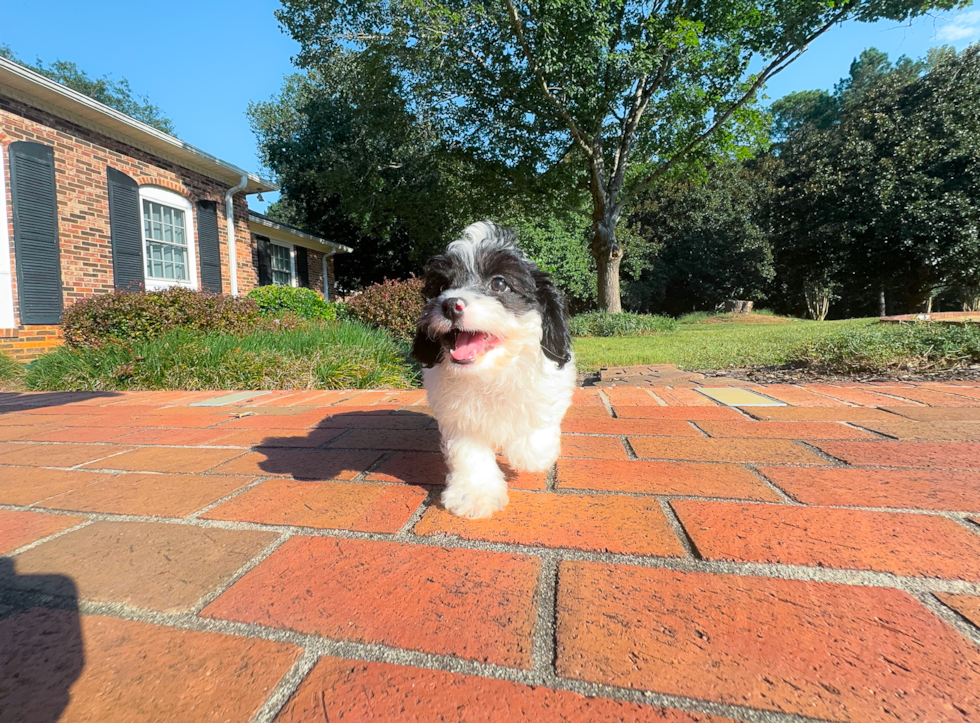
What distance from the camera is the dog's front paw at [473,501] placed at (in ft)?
5.09

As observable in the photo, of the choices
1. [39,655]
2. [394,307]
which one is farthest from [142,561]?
[394,307]

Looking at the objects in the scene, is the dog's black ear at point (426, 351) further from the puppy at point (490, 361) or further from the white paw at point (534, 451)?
the white paw at point (534, 451)

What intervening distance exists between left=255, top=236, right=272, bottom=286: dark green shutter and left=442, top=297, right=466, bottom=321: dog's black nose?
14843mm

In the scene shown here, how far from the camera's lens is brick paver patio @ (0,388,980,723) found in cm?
83

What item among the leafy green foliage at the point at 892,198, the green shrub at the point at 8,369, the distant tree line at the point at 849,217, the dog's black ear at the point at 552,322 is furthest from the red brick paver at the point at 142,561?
the leafy green foliage at the point at 892,198

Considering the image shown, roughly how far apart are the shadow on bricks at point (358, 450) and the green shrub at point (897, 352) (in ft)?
13.3

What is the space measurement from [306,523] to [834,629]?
1.46 metres

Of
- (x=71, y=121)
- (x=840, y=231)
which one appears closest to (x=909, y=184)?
(x=840, y=231)

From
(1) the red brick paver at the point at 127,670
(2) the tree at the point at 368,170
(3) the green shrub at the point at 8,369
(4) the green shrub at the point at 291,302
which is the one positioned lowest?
(1) the red brick paver at the point at 127,670

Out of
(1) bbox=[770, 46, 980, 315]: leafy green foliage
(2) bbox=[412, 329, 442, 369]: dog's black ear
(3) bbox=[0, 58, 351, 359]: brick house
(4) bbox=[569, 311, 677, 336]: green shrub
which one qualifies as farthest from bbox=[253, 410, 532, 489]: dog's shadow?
(1) bbox=[770, 46, 980, 315]: leafy green foliage

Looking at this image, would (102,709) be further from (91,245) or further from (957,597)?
(91,245)

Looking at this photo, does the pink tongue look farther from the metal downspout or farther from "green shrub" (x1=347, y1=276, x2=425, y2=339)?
the metal downspout

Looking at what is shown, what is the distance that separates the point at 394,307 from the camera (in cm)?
789

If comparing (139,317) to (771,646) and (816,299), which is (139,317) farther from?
(816,299)
